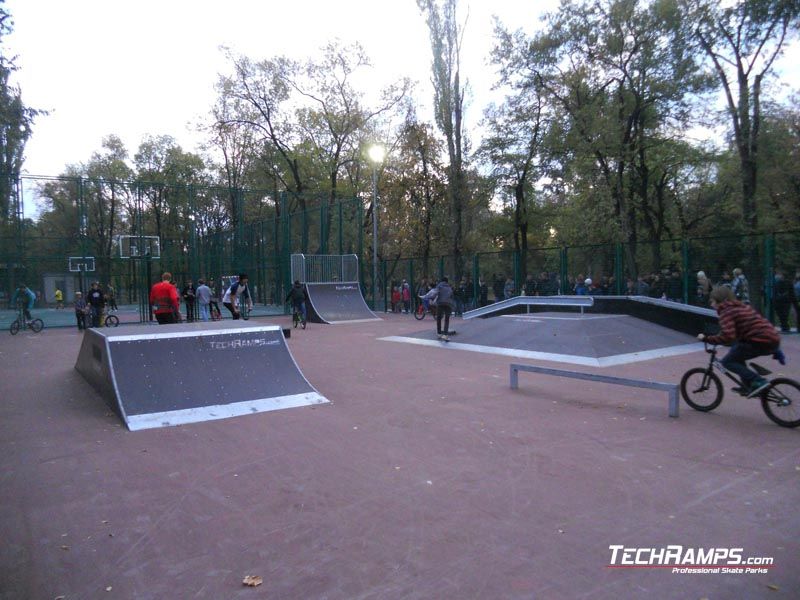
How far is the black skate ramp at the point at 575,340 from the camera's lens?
12453 mm

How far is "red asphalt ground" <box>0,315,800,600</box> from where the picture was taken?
3.37 meters

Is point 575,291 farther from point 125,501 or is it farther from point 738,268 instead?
point 125,501

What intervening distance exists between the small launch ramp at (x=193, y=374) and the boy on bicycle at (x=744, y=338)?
539cm

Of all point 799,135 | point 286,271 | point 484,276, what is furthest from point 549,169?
point 286,271

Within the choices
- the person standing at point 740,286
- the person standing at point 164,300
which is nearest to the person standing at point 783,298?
the person standing at point 740,286

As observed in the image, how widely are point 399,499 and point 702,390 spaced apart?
4.84m

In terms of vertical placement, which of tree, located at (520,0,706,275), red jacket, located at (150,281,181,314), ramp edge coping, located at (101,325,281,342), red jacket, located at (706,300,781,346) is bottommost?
ramp edge coping, located at (101,325,281,342)

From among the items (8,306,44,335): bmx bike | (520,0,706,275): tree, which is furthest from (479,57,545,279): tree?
(8,306,44,335): bmx bike

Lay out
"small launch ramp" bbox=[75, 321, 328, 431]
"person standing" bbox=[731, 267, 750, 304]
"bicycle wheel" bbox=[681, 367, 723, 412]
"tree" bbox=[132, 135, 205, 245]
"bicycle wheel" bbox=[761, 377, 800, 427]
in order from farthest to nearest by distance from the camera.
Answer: "tree" bbox=[132, 135, 205, 245]
"person standing" bbox=[731, 267, 750, 304]
"small launch ramp" bbox=[75, 321, 328, 431]
"bicycle wheel" bbox=[681, 367, 723, 412]
"bicycle wheel" bbox=[761, 377, 800, 427]

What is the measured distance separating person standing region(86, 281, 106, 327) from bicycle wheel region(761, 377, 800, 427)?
20.5 metres

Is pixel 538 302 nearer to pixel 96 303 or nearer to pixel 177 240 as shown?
pixel 96 303

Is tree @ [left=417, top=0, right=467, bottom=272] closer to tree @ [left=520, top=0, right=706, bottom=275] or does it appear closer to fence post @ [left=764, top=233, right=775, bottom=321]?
tree @ [left=520, top=0, right=706, bottom=275]

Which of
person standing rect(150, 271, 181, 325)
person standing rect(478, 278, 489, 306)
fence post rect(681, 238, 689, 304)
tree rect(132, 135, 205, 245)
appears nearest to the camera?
person standing rect(150, 271, 181, 325)

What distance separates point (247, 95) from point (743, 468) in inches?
1396
